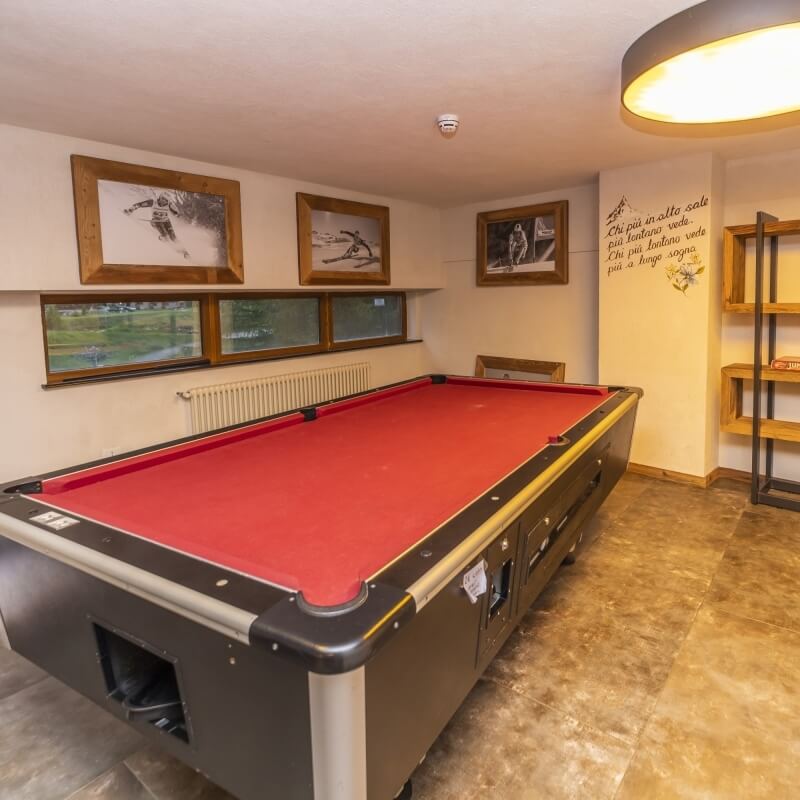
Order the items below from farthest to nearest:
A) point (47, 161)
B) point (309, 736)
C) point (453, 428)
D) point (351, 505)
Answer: point (47, 161) → point (453, 428) → point (351, 505) → point (309, 736)

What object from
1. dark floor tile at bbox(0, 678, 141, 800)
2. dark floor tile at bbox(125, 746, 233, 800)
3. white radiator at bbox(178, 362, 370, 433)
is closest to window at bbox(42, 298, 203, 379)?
white radiator at bbox(178, 362, 370, 433)

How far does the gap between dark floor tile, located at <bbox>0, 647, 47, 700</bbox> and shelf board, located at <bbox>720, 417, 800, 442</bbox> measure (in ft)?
12.2

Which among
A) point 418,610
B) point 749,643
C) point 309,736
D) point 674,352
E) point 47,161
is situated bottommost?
point 749,643

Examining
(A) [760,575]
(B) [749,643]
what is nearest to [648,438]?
(A) [760,575]

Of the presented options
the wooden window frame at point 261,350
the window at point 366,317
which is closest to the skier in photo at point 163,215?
the wooden window frame at point 261,350

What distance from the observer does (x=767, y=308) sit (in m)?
3.37

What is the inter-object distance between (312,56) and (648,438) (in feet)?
10.5

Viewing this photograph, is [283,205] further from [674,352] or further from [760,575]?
[760,575]

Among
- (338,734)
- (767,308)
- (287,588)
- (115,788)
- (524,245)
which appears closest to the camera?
(338,734)

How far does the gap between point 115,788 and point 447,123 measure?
2.70 metres

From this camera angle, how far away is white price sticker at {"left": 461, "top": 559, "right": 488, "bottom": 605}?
4.41 ft

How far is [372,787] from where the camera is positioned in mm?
1110

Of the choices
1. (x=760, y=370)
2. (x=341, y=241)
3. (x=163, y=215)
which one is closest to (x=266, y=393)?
(x=341, y=241)

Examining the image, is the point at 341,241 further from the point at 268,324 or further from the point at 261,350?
the point at 261,350
